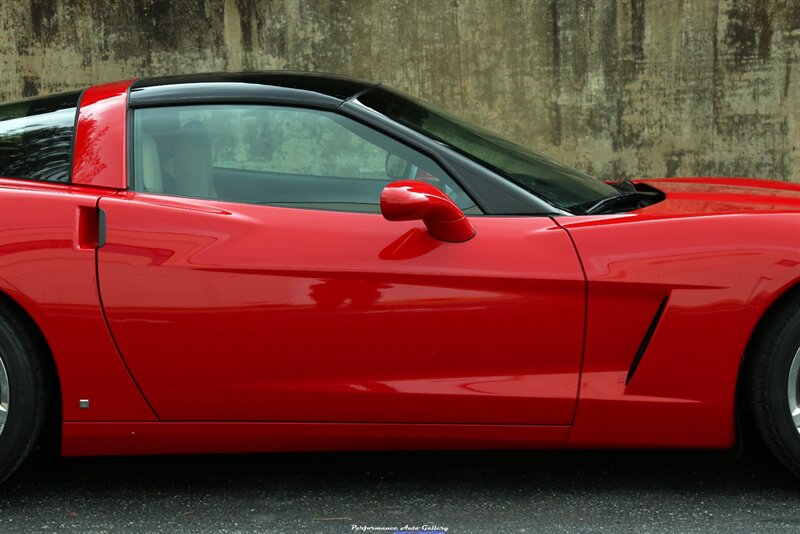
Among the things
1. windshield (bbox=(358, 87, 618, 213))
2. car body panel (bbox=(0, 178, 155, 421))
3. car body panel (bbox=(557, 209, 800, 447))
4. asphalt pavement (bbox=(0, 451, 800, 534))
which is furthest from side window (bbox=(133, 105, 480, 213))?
asphalt pavement (bbox=(0, 451, 800, 534))

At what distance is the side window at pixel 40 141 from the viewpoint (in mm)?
2984

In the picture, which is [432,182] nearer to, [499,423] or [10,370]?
[499,423]

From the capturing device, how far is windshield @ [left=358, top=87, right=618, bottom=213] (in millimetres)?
3012

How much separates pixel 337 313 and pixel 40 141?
1.09m

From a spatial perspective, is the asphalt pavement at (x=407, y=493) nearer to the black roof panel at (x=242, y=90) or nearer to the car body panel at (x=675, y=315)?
the car body panel at (x=675, y=315)

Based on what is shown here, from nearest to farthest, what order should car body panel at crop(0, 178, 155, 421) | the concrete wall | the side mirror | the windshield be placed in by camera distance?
Answer: the side mirror, car body panel at crop(0, 178, 155, 421), the windshield, the concrete wall

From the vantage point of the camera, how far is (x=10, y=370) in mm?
2811

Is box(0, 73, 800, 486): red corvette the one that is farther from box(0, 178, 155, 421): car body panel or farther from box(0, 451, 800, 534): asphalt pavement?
box(0, 451, 800, 534): asphalt pavement

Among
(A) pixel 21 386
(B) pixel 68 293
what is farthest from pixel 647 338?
(A) pixel 21 386

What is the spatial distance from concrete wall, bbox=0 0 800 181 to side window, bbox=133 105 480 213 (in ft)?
20.7

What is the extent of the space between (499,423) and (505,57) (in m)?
6.89

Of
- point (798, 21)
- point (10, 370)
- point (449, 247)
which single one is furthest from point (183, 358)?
point (798, 21)

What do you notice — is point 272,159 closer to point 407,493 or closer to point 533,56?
point 407,493

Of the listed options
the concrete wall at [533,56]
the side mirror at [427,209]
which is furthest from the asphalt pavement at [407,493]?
the concrete wall at [533,56]
